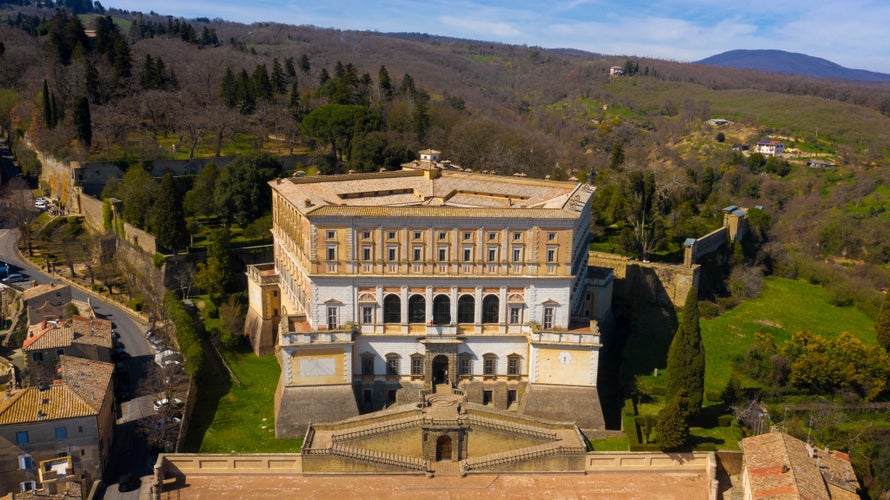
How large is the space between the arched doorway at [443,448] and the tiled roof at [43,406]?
47.5 feet

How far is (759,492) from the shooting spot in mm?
25953

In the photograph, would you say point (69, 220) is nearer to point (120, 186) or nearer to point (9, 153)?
point (120, 186)

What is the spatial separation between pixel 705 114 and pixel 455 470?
329ft

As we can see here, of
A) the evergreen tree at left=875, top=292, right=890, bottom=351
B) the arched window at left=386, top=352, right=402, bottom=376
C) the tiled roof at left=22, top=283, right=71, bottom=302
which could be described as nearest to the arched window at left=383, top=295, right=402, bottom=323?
the arched window at left=386, top=352, right=402, bottom=376

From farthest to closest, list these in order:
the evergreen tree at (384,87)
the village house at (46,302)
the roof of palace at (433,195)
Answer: the evergreen tree at (384,87), the village house at (46,302), the roof of palace at (433,195)

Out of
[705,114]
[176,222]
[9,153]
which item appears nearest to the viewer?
[176,222]

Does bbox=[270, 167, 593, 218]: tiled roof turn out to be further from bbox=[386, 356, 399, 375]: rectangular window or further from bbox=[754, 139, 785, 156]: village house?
bbox=[754, 139, 785, 156]: village house

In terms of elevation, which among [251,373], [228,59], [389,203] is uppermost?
[228,59]

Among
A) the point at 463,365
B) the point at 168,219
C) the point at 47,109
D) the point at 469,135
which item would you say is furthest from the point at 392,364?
the point at 47,109

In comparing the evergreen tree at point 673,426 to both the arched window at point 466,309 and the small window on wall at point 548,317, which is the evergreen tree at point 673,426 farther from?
the arched window at point 466,309

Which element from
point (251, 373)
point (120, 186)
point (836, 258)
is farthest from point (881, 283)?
point (120, 186)

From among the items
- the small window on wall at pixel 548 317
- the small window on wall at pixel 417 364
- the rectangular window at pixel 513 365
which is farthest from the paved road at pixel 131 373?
the small window on wall at pixel 548 317

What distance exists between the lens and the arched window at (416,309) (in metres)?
34.8

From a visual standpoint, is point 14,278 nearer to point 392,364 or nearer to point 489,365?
point 392,364
